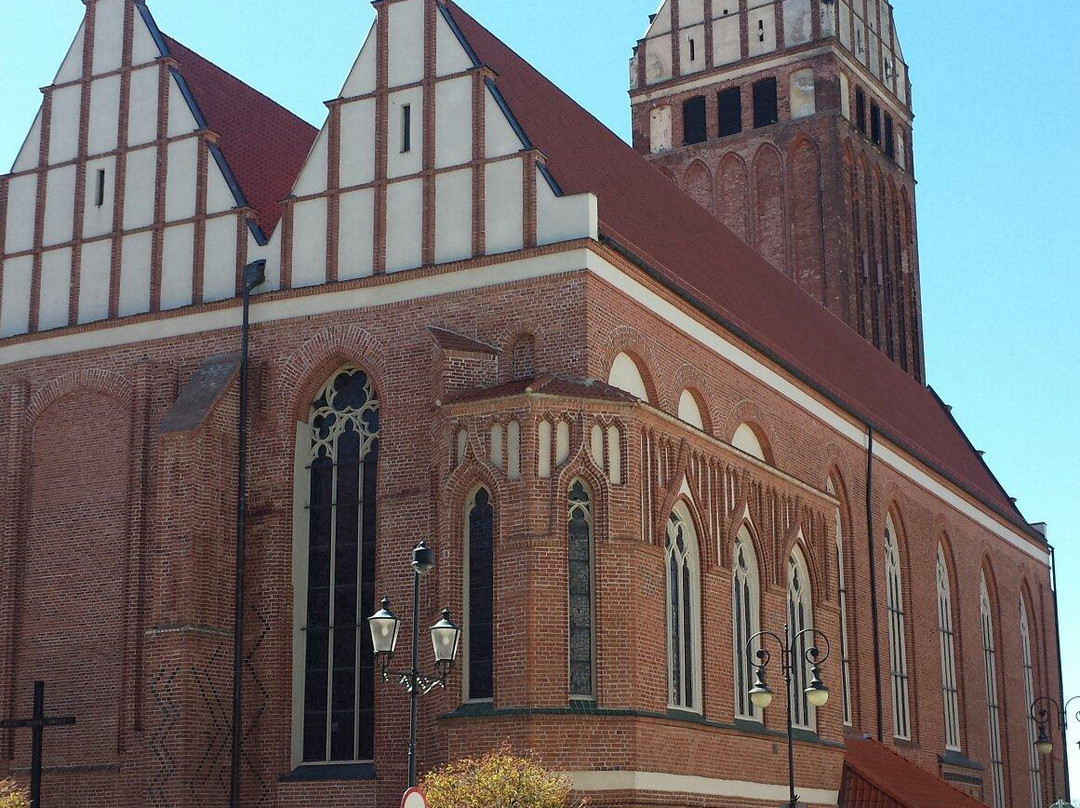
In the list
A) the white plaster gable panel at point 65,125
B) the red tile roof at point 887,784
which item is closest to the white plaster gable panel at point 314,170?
the white plaster gable panel at point 65,125

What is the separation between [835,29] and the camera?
46906 millimetres

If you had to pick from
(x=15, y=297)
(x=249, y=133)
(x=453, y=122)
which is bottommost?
(x=15, y=297)

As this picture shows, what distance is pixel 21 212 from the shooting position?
27688 millimetres

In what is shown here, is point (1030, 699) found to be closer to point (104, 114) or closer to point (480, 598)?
point (480, 598)

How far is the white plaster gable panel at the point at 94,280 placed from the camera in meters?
26.7

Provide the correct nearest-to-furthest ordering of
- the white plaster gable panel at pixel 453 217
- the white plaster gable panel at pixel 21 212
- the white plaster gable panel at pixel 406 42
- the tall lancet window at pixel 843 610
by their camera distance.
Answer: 1. the white plaster gable panel at pixel 453 217
2. the white plaster gable panel at pixel 406 42
3. the white plaster gable panel at pixel 21 212
4. the tall lancet window at pixel 843 610

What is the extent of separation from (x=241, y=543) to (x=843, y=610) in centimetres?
1274

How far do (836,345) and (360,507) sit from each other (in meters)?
17.3

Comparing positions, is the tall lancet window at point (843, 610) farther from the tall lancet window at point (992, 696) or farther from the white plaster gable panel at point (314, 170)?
the white plaster gable panel at point (314, 170)

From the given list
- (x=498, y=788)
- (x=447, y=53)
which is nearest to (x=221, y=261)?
(x=447, y=53)

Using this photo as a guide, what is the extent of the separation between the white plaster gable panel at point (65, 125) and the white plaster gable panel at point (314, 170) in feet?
14.1

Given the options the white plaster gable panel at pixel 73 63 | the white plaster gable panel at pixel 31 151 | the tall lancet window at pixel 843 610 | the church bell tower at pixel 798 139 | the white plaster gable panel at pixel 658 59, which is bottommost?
the tall lancet window at pixel 843 610

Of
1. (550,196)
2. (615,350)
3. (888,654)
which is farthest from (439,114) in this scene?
(888,654)

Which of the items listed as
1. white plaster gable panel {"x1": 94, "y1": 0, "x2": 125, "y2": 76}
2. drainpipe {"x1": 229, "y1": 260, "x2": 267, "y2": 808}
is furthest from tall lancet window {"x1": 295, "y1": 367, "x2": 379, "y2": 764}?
white plaster gable panel {"x1": 94, "y1": 0, "x2": 125, "y2": 76}
